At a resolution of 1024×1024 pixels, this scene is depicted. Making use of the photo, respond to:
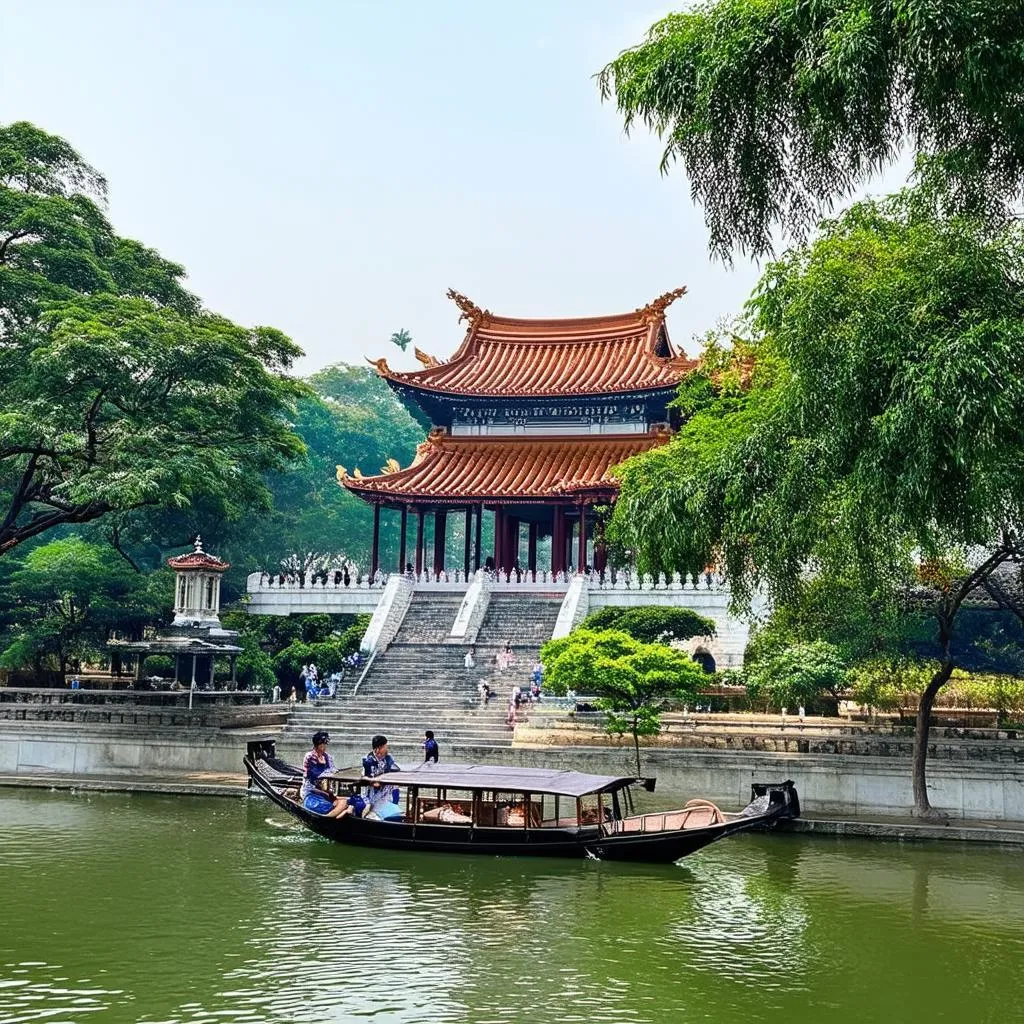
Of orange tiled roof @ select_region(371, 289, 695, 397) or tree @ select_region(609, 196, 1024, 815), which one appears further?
orange tiled roof @ select_region(371, 289, 695, 397)

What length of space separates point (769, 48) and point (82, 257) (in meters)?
21.1

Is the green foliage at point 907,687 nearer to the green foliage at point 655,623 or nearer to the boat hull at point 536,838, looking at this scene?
the boat hull at point 536,838

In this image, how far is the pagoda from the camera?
3938cm

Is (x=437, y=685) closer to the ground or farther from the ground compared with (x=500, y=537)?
closer to the ground

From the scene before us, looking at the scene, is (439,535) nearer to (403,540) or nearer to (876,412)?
(403,540)

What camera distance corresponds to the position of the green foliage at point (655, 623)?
31594mm

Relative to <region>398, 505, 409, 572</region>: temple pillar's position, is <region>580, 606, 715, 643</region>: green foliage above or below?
below

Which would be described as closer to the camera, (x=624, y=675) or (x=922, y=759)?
(x=922, y=759)

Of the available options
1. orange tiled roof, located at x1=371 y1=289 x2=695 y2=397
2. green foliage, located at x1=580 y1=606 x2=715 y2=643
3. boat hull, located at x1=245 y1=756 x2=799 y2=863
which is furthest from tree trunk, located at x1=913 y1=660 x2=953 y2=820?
orange tiled roof, located at x1=371 y1=289 x2=695 y2=397

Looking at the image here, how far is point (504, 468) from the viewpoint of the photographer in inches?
1609

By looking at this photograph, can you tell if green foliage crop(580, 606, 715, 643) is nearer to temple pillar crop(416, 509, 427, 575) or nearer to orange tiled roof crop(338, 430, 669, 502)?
orange tiled roof crop(338, 430, 669, 502)

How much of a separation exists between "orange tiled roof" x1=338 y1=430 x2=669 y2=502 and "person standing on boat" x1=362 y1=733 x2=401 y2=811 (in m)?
19.3

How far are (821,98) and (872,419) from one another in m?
3.46

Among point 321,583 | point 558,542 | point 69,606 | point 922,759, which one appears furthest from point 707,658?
point 69,606
